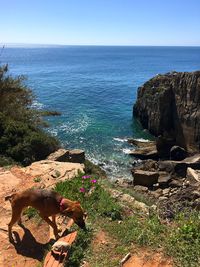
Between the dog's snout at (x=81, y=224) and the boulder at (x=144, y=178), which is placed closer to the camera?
the dog's snout at (x=81, y=224)

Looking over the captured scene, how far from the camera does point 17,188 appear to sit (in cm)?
1152

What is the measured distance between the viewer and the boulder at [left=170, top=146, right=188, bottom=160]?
32.9 meters

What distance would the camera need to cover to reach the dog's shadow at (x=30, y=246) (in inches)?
308

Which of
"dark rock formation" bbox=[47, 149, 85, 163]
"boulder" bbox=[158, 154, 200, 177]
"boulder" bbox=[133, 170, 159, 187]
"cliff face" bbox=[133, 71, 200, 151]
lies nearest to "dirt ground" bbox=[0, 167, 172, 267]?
"dark rock formation" bbox=[47, 149, 85, 163]

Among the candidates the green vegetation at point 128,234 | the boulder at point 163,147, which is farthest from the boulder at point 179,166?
the green vegetation at point 128,234

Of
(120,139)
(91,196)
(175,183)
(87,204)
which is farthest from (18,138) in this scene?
(120,139)

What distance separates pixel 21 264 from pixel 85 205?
2344mm

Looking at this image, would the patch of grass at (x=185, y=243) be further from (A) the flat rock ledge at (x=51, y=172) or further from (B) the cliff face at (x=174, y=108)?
(B) the cliff face at (x=174, y=108)

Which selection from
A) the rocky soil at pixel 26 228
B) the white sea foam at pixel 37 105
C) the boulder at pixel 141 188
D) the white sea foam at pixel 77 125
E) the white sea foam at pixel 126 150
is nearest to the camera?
the rocky soil at pixel 26 228

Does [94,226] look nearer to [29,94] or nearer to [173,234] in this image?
[173,234]

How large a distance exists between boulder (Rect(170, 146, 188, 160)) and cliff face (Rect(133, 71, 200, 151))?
1395 millimetres

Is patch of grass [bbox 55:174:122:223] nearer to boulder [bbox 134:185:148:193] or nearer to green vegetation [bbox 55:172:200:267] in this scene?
green vegetation [bbox 55:172:200:267]

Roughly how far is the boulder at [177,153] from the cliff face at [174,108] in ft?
4.58

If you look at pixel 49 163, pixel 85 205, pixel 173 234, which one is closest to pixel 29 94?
pixel 49 163
